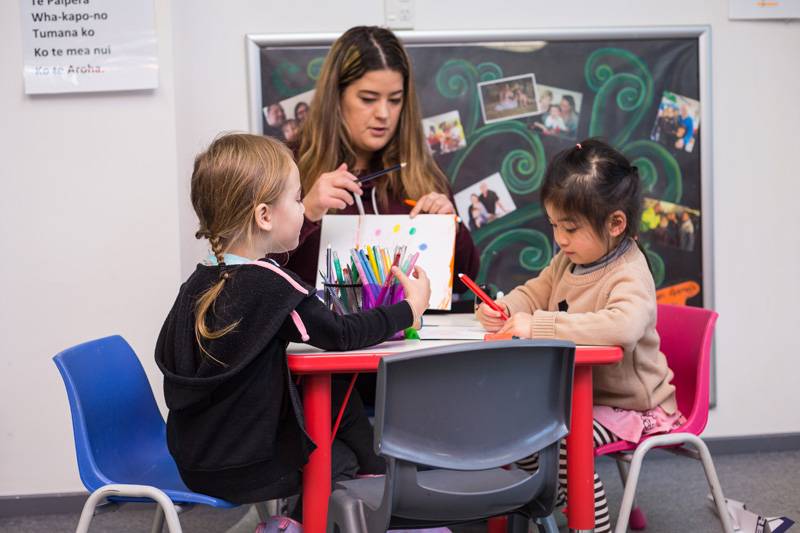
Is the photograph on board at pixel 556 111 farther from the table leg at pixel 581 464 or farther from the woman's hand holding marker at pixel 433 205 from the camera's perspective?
the table leg at pixel 581 464

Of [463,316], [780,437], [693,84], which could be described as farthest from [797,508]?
[693,84]

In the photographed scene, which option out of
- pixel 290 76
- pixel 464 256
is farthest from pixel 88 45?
pixel 464 256

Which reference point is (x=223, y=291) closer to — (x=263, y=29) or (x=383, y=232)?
(x=383, y=232)

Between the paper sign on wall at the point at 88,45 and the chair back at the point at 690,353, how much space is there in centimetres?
158

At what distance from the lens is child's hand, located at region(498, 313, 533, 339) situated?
1.64m

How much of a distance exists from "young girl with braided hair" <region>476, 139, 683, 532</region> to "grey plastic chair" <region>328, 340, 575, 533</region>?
450 mm

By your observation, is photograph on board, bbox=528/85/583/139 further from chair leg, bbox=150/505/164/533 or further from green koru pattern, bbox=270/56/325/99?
chair leg, bbox=150/505/164/533

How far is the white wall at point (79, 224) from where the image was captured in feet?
8.29

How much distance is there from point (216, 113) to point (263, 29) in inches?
12.3

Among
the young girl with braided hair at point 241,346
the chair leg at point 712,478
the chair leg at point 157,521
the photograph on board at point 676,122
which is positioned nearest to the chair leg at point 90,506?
the young girl with braided hair at point 241,346

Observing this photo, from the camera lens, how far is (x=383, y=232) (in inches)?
76.2

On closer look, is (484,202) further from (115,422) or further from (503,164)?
(115,422)

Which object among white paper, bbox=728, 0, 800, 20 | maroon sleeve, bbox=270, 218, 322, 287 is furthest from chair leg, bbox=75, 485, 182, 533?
white paper, bbox=728, 0, 800, 20

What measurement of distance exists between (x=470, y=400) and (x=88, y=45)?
1815mm
